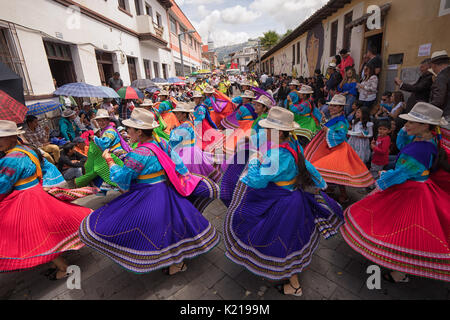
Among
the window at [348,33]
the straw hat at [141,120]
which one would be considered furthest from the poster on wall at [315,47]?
the straw hat at [141,120]

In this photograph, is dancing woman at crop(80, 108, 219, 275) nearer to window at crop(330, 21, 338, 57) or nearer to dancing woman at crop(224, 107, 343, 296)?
dancing woman at crop(224, 107, 343, 296)

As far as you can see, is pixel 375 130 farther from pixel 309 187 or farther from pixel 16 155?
pixel 16 155

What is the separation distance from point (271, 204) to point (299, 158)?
0.55 m

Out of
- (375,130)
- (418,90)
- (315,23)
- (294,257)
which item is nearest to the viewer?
(294,257)

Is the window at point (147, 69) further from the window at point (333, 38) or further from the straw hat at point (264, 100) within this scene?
the straw hat at point (264, 100)

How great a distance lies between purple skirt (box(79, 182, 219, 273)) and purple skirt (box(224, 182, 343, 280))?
49 centimetres

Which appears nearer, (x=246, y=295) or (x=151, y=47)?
(x=246, y=295)

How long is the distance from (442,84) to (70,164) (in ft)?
23.2

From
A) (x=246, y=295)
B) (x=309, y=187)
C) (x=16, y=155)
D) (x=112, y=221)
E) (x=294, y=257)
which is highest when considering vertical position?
(x=16, y=155)

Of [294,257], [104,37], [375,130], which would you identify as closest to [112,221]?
[294,257]

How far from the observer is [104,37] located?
10.9m

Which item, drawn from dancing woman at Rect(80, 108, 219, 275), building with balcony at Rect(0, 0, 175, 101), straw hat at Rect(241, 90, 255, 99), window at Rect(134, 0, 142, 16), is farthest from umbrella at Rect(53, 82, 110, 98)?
window at Rect(134, 0, 142, 16)

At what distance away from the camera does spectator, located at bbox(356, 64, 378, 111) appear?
22.0 feet

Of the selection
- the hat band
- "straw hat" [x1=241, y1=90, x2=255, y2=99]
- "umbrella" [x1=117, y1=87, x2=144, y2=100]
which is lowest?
the hat band
